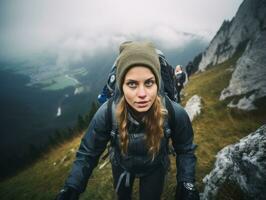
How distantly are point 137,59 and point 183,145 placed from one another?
1.67m

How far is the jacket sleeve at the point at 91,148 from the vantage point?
12.0 feet

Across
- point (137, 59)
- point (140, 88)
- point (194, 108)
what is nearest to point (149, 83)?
point (140, 88)

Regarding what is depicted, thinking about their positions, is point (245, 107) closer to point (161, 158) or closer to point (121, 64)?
point (161, 158)

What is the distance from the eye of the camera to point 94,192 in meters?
8.45

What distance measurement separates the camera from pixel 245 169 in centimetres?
410

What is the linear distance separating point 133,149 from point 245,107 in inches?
306

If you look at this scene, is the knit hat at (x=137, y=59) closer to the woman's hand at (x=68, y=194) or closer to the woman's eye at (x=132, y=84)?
the woman's eye at (x=132, y=84)

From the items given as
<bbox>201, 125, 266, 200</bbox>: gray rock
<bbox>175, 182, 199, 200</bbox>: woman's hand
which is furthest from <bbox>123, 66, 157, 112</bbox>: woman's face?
<bbox>201, 125, 266, 200</bbox>: gray rock

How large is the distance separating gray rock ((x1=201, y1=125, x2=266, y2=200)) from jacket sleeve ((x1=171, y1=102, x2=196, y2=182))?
1.04 metres

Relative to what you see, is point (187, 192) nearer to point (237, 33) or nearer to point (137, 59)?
point (137, 59)

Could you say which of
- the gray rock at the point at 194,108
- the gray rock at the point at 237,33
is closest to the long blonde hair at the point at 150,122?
the gray rock at the point at 194,108

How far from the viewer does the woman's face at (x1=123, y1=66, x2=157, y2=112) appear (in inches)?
137

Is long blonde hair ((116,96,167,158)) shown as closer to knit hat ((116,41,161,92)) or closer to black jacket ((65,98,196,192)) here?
black jacket ((65,98,196,192))

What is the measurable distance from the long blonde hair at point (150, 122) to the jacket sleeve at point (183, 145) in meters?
0.25
